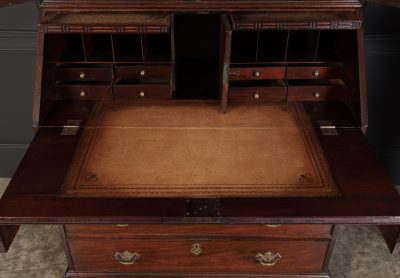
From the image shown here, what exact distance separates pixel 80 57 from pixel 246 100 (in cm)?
84

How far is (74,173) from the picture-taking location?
1574 mm

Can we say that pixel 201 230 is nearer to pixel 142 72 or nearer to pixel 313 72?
pixel 142 72

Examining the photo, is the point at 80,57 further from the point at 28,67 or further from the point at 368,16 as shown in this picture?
the point at 368,16

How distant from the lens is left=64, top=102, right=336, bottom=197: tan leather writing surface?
1511mm

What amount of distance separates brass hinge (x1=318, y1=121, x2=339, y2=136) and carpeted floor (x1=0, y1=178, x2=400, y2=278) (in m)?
1.01

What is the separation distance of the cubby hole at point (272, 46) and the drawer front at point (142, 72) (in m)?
0.45

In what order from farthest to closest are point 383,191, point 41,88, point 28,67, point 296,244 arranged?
point 28,67 → point 41,88 → point 296,244 → point 383,191

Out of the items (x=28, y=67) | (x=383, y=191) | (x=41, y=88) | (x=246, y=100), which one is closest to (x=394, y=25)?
(x=246, y=100)

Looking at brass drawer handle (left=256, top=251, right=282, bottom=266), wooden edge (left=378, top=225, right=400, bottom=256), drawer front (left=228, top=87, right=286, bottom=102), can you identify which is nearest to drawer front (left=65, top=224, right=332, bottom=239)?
brass drawer handle (left=256, top=251, right=282, bottom=266)

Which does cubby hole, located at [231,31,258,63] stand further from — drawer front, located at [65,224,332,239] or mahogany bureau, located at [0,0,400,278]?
drawer front, located at [65,224,332,239]

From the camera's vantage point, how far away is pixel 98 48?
2045mm

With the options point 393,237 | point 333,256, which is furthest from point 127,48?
point 333,256

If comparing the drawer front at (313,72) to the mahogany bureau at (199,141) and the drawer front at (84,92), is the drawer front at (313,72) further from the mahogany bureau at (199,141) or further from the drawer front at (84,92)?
the drawer front at (84,92)

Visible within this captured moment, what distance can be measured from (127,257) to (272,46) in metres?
1.19
